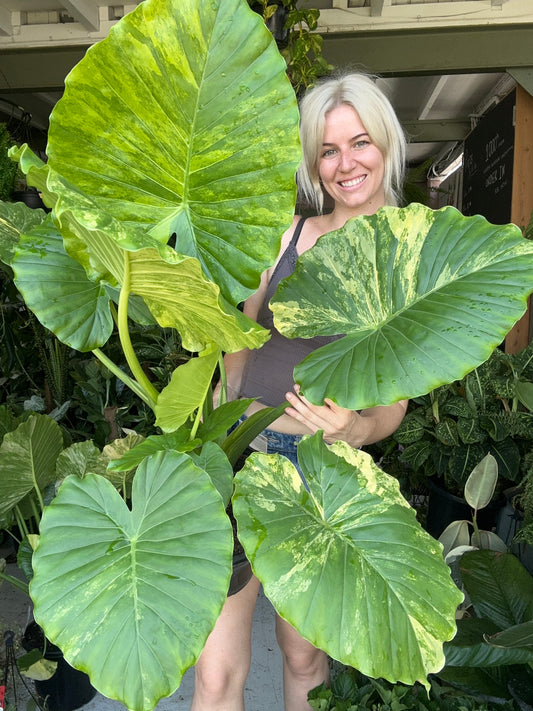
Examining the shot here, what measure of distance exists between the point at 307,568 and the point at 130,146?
477 mm

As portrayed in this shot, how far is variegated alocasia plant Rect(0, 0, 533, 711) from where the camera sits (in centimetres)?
59

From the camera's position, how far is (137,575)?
0.63 m

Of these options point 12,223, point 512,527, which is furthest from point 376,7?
point 12,223

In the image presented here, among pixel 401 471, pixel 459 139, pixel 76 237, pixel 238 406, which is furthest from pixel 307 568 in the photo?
pixel 459 139

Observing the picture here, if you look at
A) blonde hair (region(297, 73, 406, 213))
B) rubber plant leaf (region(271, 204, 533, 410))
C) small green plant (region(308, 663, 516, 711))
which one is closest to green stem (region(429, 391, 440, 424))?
small green plant (region(308, 663, 516, 711))

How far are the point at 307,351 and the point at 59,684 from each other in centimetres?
114

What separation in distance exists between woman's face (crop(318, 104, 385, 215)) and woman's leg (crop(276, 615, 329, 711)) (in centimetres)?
80

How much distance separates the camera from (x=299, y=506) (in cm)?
72

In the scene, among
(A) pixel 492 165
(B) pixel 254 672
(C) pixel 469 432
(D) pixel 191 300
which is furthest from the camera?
(A) pixel 492 165

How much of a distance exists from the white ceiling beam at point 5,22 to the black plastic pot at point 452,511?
2.96 metres

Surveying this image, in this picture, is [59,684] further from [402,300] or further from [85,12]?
[85,12]

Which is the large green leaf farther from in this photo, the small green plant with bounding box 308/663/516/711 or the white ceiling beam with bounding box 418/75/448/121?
the white ceiling beam with bounding box 418/75/448/121

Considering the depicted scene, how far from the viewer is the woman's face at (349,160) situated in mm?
1076

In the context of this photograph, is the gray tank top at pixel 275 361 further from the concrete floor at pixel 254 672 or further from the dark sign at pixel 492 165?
the dark sign at pixel 492 165
